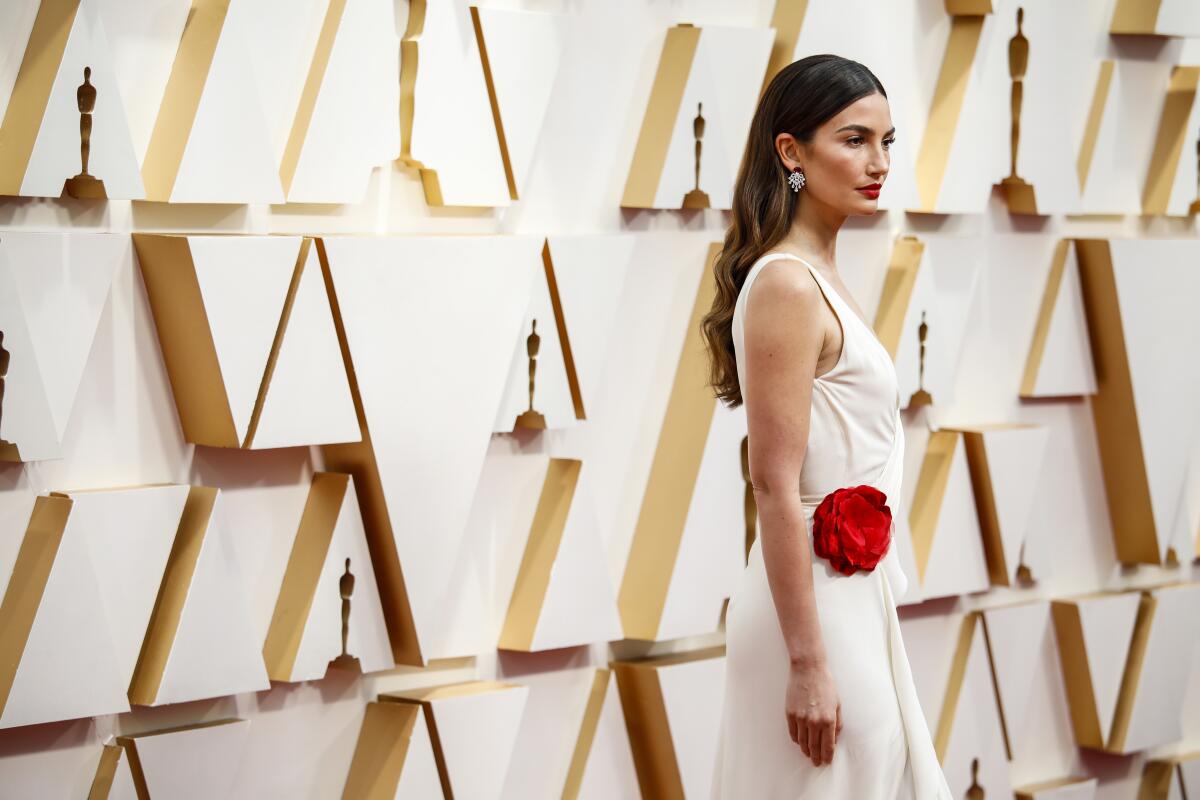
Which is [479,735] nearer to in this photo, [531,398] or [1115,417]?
[531,398]

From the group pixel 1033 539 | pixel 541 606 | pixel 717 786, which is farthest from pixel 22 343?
pixel 1033 539

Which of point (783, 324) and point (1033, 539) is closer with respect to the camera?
point (783, 324)

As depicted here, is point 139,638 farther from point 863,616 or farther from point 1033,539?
point 1033,539

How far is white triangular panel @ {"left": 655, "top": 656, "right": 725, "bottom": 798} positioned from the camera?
2.60 meters

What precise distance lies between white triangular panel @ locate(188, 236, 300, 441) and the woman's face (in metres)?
0.74

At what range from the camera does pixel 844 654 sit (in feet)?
5.66

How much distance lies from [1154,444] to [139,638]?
1.98m

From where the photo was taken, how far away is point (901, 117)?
2854mm

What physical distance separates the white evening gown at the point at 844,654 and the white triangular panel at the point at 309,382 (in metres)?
0.68

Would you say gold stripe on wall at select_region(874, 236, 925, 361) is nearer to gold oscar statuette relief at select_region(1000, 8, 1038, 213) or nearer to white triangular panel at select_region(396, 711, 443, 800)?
gold oscar statuette relief at select_region(1000, 8, 1038, 213)

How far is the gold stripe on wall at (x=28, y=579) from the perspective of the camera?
2.02m

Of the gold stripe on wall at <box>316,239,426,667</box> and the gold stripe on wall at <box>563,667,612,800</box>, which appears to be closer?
the gold stripe on wall at <box>316,239,426,667</box>

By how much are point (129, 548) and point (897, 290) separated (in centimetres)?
142

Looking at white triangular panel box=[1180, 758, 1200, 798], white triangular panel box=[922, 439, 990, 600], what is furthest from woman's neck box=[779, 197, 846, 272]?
white triangular panel box=[1180, 758, 1200, 798]
